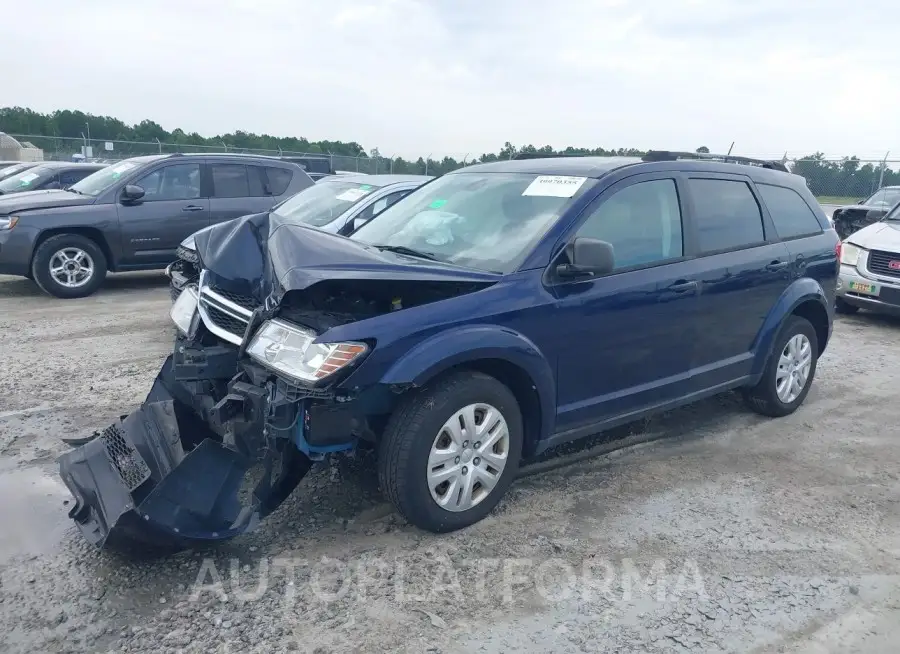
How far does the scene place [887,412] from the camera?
19.0 ft

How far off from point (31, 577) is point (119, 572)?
37cm

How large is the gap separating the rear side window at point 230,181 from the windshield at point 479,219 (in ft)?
19.0

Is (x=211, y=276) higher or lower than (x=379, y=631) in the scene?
higher

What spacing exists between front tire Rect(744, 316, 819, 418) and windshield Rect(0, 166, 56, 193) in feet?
38.1

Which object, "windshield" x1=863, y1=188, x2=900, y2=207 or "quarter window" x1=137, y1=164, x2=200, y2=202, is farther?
"windshield" x1=863, y1=188, x2=900, y2=207

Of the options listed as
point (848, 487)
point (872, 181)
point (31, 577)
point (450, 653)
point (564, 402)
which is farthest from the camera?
point (872, 181)

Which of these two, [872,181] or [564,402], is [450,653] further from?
[872,181]

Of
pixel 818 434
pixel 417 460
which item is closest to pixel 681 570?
Answer: pixel 417 460

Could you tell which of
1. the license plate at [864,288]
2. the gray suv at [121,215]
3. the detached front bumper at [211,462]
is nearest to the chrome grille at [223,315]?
the detached front bumper at [211,462]

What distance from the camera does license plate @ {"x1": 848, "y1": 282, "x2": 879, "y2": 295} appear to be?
8.88 meters

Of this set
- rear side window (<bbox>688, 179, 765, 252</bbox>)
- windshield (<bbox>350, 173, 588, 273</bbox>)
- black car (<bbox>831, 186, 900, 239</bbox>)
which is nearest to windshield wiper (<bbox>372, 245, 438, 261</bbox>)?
windshield (<bbox>350, 173, 588, 273</bbox>)

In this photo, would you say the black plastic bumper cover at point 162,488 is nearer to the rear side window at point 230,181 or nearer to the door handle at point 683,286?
the door handle at point 683,286

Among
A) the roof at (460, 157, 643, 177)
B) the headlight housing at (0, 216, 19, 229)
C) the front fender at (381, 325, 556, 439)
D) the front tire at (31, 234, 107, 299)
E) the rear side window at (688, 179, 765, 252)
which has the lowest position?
the front tire at (31, 234, 107, 299)

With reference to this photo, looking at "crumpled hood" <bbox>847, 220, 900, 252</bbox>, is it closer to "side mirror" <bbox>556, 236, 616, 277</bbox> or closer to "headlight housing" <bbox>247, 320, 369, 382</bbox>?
"side mirror" <bbox>556, 236, 616, 277</bbox>
